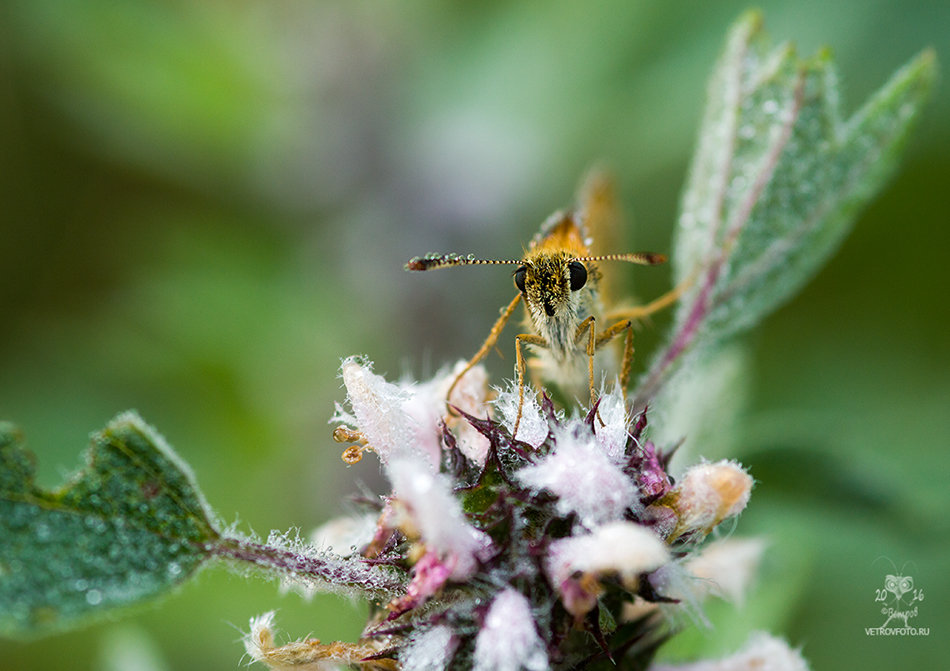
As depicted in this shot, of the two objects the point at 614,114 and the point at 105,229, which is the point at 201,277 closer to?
the point at 105,229

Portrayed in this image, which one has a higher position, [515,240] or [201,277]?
[201,277]

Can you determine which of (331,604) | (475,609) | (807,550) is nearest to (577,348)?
(475,609)

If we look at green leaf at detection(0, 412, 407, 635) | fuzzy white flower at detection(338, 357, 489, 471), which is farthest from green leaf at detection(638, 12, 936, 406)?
green leaf at detection(0, 412, 407, 635)

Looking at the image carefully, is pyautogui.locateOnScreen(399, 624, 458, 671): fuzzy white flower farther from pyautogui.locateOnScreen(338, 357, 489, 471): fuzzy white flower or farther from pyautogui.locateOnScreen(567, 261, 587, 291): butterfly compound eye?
pyautogui.locateOnScreen(567, 261, 587, 291): butterfly compound eye

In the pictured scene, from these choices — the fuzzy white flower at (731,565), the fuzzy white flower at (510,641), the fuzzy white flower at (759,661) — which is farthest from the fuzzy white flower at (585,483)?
the fuzzy white flower at (731,565)

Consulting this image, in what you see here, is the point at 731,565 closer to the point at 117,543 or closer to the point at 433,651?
the point at 433,651

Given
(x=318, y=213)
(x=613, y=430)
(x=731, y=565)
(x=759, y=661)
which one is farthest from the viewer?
(x=318, y=213)

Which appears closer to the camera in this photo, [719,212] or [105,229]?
[719,212]

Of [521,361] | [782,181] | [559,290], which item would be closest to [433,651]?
[521,361]
